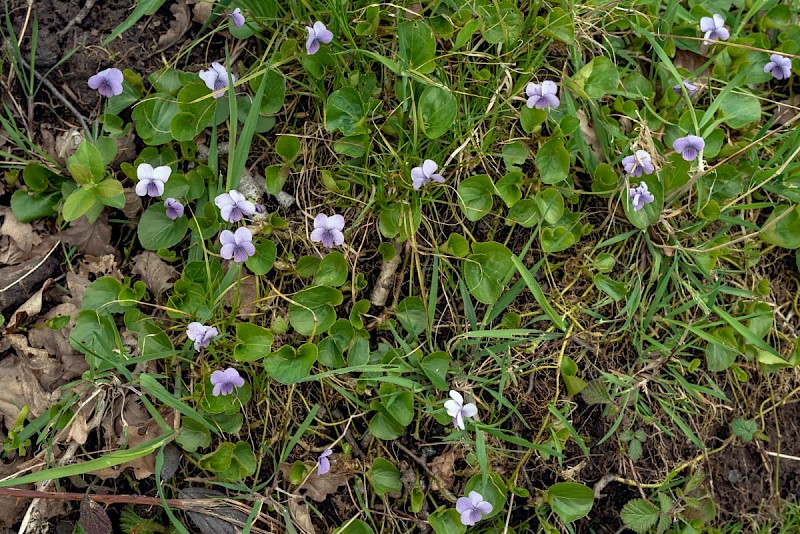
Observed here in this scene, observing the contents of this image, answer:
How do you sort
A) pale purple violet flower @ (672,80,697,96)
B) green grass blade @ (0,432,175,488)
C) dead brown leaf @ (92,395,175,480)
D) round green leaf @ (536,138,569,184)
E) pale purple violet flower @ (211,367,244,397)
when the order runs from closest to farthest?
1. green grass blade @ (0,432,175,488)
2. pale purple violet flower @ (211,367,244,397)
3. dead brown leaf @ (92,395,175,480)
4. round green leaf @ (536,138,569,184)
5. pale purple violet flower @ (672,80,697,96)

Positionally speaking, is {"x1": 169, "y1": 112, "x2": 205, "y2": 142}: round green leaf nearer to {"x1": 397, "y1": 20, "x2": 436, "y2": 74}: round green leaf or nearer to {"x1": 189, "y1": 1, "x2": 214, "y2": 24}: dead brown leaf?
{"x1": 189, "y1": 1, "x2": 214, "y2": 24}: dead brown leaf

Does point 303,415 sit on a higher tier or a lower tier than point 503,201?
lower

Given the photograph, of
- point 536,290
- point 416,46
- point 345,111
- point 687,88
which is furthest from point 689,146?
point 345,111

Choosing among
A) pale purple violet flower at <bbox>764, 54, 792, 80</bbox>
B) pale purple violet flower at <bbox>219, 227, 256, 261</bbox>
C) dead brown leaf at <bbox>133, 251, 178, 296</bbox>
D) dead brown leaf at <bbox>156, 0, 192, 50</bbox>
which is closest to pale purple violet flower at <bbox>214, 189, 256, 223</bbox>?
A: pale purple violet flower at <bbox>219, 227, 256, 261</bbox>

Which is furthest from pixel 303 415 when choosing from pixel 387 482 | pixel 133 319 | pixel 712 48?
pixel 712 48

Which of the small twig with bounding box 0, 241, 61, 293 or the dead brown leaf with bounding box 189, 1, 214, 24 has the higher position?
the dead brown leaf with bounding box 189, 1, 214, 24

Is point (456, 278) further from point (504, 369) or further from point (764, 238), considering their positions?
point (764, 238)

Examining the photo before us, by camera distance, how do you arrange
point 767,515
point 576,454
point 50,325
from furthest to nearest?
point 767,515
point 576,454
point 50,325

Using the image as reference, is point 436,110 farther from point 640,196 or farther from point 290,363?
point 290,363
